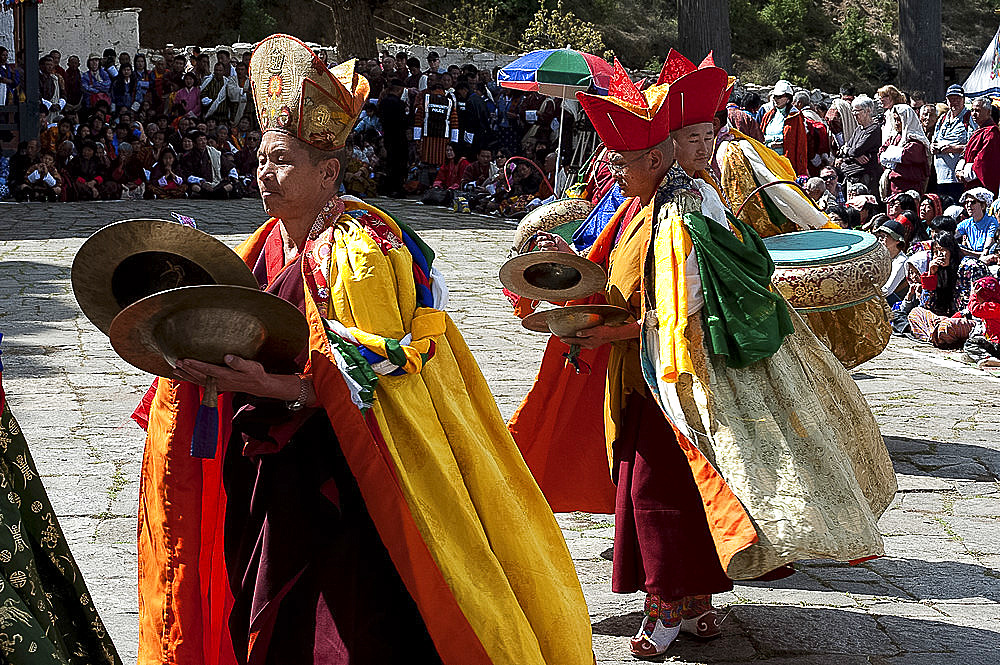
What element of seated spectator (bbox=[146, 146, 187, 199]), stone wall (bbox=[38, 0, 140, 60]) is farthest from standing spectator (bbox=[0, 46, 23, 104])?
stone wall (bbox=[38, 0, 140, 60])

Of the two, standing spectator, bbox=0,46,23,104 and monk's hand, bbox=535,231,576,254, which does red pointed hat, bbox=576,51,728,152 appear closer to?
monk's hand, bbox=535,231,576,254

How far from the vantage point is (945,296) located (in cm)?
934

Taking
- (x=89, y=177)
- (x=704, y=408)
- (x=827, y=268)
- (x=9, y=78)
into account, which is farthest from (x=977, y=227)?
(x=9, y=78)

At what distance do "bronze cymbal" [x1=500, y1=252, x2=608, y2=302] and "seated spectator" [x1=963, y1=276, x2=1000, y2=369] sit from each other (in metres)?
5.92

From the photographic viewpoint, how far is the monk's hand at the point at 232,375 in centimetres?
249

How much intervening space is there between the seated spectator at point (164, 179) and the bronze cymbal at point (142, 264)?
14570mm

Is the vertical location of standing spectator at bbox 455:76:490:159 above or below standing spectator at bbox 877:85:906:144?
below

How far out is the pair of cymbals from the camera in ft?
7.77

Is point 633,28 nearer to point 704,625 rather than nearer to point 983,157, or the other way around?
point 983,157

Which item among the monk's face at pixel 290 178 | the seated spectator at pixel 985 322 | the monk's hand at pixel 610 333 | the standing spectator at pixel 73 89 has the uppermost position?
the monk's face at pixel 290 178

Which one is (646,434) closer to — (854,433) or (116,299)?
(854,433)

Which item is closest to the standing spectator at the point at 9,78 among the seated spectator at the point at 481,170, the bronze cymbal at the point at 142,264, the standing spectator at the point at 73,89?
the standing spectator at the point at 73,89

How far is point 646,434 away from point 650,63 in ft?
89.4

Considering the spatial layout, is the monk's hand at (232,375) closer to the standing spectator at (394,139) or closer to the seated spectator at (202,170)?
the seated spectator at (202,170)
